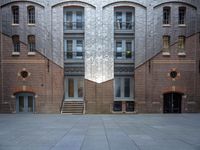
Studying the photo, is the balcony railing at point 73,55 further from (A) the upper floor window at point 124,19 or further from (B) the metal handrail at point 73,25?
(A) the upper floor window at point 124,19

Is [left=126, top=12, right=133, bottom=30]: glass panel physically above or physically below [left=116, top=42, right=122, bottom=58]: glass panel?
above

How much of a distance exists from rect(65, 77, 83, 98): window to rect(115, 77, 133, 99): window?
357cm

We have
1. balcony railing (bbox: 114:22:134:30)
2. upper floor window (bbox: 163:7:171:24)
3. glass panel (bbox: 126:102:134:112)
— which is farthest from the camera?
upper floor window (bbox: 163:7:171:24)

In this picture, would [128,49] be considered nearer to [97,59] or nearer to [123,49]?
[123,49]

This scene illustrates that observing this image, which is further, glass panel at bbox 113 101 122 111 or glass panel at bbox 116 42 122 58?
glass panel at bbox 116 42 122 58

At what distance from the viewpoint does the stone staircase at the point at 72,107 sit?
1019 inches

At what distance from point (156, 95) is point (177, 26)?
7.03 meters

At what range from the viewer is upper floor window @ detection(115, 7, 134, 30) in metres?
26.7

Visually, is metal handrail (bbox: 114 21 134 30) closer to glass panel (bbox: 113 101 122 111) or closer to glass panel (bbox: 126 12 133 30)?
glass panel (bbox: 126 12 133 30)

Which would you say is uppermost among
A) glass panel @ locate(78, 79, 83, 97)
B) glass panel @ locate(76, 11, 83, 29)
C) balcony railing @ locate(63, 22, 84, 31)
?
glass panel @ locate(76, 11, 83, 29)

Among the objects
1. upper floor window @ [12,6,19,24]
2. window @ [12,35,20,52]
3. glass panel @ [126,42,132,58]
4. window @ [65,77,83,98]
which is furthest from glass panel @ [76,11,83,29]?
window @ [12,35,20,52]

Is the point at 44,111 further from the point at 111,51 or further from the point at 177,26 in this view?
the point at 177,26

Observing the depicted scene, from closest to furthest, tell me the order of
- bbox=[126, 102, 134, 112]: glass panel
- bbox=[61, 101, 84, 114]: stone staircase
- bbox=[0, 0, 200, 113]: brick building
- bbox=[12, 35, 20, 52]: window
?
1. bbox=[61, 101, 84, 114]: stone staircase
2. bbox=[0, 0, 200, 113]: brick building
3. bbox=[12, 35, 20, 52]: window
4. bbox=[126, 102, 134, 112]: glass panel

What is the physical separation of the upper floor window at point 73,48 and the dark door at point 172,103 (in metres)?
9.38
